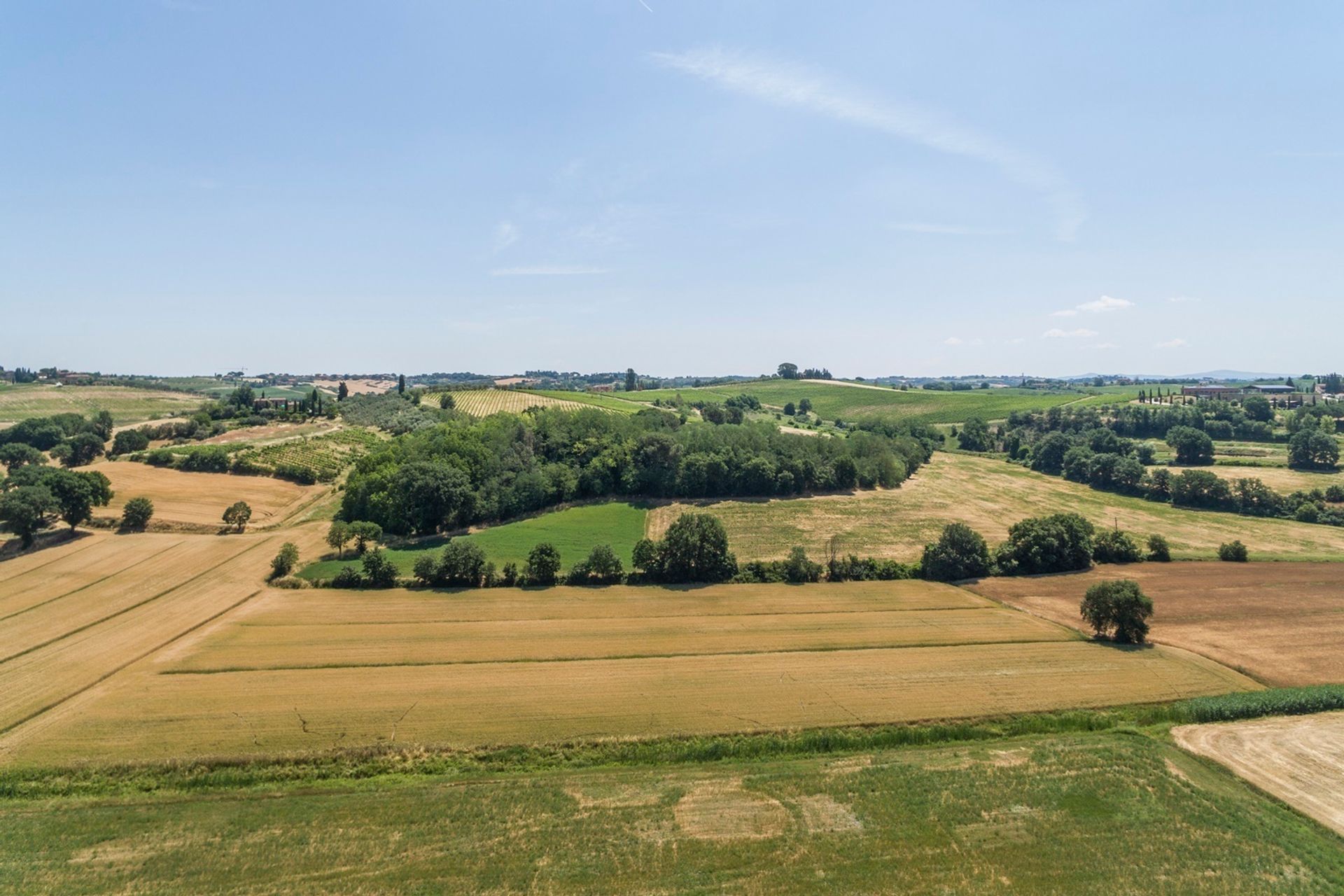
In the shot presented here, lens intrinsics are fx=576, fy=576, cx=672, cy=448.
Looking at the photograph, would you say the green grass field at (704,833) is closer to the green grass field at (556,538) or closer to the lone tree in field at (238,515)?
the green grass field at (556,538)

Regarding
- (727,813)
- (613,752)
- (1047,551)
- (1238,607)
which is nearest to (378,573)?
(613,752)

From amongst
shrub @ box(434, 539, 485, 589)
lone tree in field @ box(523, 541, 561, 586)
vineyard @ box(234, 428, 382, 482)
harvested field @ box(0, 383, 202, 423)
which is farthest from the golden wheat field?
harvested field @ box(0, 383, 202, 423)

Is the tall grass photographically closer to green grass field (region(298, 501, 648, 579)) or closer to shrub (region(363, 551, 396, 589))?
shrub (region(363, 551, 396, 589))

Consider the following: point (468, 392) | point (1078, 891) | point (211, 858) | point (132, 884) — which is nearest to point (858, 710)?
point (1078, 891)

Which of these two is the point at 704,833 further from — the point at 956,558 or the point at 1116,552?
the point at 1116,552

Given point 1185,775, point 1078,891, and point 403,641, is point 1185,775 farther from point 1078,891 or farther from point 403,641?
point 403,641

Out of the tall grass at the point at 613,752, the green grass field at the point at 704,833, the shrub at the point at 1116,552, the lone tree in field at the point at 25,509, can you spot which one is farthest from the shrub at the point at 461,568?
the shrub at the point at 1116,552
